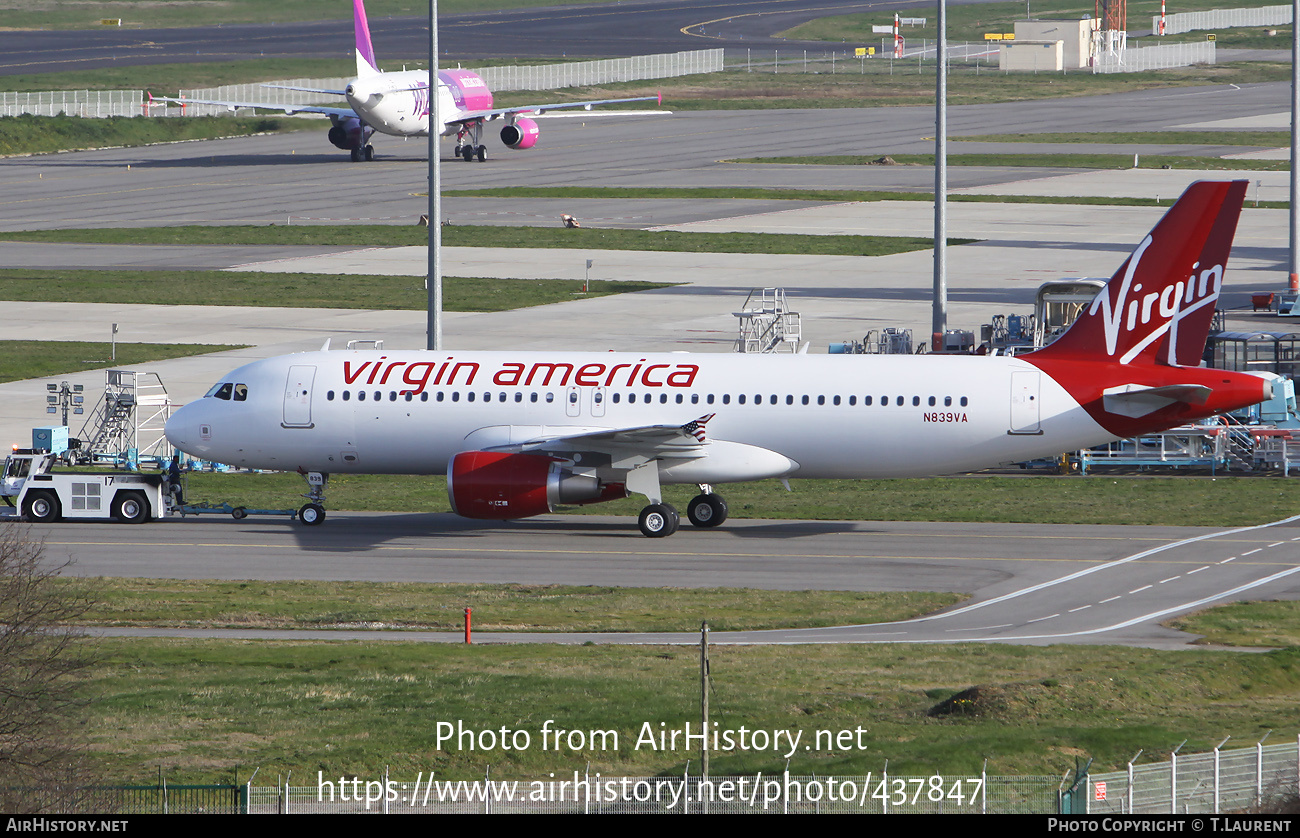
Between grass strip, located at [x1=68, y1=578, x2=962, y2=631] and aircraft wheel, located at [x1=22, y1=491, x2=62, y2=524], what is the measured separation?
360 inches

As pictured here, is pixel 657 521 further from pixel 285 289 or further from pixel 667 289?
pixel 285 289

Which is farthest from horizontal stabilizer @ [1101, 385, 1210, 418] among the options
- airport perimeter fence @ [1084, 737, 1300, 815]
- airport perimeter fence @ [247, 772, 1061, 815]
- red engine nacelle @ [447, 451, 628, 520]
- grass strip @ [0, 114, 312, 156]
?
grass strip @ [0, 114, 312, 156]

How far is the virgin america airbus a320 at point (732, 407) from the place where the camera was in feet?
152

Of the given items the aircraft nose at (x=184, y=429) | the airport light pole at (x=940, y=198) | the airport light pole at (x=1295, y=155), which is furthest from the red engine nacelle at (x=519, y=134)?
the aircraft nose at (x=184, y=429)

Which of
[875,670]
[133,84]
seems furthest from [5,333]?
[133,84]

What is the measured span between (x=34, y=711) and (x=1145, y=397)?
2847 centimetres

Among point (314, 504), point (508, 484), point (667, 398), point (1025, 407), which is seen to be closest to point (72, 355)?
point (314, 504)

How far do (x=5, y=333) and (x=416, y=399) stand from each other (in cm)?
3589

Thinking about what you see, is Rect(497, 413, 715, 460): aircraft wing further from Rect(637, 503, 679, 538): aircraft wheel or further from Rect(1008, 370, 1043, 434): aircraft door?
Rect(1008, 370, 1043, 434): aircraft door

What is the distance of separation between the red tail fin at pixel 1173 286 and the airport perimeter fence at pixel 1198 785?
2209 cm

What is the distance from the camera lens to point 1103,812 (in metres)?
23.6

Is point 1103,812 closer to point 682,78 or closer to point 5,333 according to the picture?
point 5,333

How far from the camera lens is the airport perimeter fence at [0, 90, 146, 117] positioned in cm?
15185

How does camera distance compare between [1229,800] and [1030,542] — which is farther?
[1030,542]
